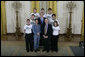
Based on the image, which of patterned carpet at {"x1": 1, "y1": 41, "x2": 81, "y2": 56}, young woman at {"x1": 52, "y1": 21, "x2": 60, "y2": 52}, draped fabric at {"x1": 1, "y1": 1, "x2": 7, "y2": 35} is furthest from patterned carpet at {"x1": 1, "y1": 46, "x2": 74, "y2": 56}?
draped fabric at {"x1": 1, "y1": 1, "x2": 7, "y2": 35}

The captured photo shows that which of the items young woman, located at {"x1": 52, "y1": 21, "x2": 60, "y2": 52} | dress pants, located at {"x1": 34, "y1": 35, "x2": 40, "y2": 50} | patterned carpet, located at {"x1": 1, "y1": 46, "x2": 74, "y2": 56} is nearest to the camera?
patterned carpet, located at {"x1": 1, "y1": 46, "x2": 74, "y2": 56}

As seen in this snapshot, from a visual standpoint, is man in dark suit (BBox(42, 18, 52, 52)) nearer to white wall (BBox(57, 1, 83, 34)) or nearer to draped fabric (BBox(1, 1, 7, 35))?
white wall (BBox(57, 1, 83, 34))

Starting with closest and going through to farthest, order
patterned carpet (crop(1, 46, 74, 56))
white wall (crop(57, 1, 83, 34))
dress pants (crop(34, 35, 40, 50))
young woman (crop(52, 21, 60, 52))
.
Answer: patterned carpet (crop(1, 46, 74, 56)) → young woman (crop(52, 21, 60, 52)) → dress pants (crop(34, 35, 40, 50)) → white wall (crop(57, 1, 83, 34))

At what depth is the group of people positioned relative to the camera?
19.6 ft

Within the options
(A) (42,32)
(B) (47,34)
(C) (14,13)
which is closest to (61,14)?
(C) (14,13)

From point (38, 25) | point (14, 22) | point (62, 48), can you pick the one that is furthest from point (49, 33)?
point (14, 22)

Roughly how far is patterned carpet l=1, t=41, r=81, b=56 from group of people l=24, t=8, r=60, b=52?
0.24m

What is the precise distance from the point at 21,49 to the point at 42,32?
1069mm

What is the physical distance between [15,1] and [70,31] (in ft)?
10.5

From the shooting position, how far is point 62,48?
6.52 metres

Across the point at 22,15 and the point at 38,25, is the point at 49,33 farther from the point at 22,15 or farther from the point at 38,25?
the point at 22,15

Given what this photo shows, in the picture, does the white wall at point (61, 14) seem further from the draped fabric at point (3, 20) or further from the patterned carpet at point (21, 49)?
the patterned carpet at point (21, 49)

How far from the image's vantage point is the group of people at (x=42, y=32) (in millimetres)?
5977

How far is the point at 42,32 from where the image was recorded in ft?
20.3
